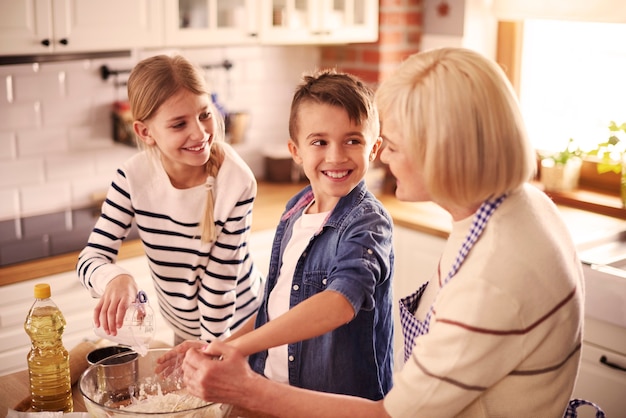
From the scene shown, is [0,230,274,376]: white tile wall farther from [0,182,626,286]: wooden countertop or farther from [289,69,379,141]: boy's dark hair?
[289,69,379,141]: boy's dark hair

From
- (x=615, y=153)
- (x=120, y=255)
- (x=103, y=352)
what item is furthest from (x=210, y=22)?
(x=103, y=352)

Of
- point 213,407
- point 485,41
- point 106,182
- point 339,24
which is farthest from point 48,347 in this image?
point 485,41

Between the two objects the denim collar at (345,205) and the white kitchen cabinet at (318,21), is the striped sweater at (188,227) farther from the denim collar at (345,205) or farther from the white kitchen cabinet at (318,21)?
the white kitchen cabinet at (318,21)

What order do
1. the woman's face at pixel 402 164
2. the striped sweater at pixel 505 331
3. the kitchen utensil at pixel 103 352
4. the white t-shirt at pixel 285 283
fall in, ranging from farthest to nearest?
1. the white t-shirt at pixel 285 283
2. the kitchen utensil at pixel 103 352
3. the woman's face at pixel 402 164
4. the striped sweater at pixel 505 331

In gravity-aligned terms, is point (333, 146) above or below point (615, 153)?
above

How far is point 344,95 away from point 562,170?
1946 millimetres

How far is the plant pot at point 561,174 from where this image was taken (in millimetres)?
3248

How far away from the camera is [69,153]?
3119 millimetres

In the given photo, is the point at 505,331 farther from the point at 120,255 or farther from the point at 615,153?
the point at 615,153

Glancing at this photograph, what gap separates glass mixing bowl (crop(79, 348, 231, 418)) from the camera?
128 centimetres

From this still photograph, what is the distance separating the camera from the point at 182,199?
1.89 m

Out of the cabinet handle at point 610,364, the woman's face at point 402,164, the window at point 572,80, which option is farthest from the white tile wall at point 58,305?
the window at point 572,80

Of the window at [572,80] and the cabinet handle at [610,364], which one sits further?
the window at [572,80]

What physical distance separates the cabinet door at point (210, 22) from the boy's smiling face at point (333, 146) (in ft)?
4.69
